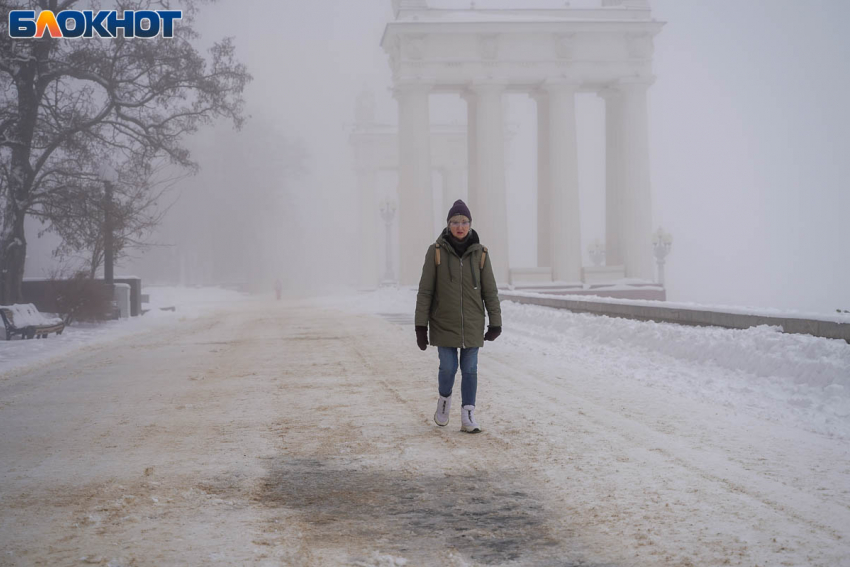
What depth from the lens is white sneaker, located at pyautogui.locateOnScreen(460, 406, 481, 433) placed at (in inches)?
285

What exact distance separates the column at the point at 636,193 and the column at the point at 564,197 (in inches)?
106

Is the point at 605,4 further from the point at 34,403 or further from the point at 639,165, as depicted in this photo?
the point at 34,403

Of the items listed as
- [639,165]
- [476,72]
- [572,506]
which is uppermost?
[476,72]

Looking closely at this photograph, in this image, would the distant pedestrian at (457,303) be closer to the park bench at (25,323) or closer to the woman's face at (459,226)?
the woman's face at (459,226)

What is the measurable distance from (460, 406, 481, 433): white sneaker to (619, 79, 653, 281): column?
4005 centimetres

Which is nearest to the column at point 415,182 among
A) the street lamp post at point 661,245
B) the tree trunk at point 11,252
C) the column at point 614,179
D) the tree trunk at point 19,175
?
the column at point 614,179

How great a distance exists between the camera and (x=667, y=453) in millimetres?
6246

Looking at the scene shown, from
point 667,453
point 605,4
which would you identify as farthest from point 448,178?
point 667,453

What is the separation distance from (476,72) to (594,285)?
13.4 m

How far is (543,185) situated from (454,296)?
42928 millimetres

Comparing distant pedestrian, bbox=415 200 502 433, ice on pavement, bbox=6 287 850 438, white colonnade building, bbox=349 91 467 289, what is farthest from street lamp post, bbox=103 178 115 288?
white colonnade building, bbox=349 91 467 289

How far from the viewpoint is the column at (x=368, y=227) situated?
69.9m

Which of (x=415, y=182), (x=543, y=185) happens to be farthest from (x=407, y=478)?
(x=543, y=185)

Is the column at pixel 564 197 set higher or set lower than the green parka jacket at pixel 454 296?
higher
